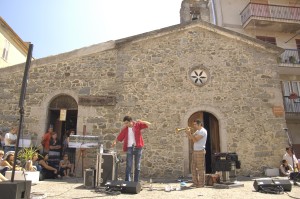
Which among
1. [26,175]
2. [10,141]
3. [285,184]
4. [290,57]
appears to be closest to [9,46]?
[10,141]

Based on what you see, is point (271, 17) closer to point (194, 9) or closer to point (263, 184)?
point (194, 9)

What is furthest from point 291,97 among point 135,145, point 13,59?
point 13,59

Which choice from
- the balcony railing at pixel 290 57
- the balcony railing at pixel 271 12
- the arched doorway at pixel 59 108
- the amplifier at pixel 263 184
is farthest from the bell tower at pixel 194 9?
the amplifier at pixel 263 184

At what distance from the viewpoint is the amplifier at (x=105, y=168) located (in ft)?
18.7

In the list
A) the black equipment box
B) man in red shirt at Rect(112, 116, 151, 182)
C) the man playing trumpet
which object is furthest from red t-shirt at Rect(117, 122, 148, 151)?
the black equipment box

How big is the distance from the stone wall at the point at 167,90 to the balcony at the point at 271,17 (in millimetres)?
6616

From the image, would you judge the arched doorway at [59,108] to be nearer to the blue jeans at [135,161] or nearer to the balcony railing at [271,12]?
the blue jeans at [135,161]

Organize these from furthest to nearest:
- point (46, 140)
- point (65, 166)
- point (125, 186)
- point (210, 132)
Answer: point (210, 132), point (46, 140), point (65, 166), point (125, 186)

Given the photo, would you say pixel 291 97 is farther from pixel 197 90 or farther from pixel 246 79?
pixel 197 90

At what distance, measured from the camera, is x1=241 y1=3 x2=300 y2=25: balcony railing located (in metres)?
16.2

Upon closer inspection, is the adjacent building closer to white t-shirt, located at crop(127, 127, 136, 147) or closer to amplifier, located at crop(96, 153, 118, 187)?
white t-shirt, located at crop(127, 127, 136, 147)

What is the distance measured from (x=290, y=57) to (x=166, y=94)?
32.3ft

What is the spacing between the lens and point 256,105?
31.8ft

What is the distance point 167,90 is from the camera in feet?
31.5
